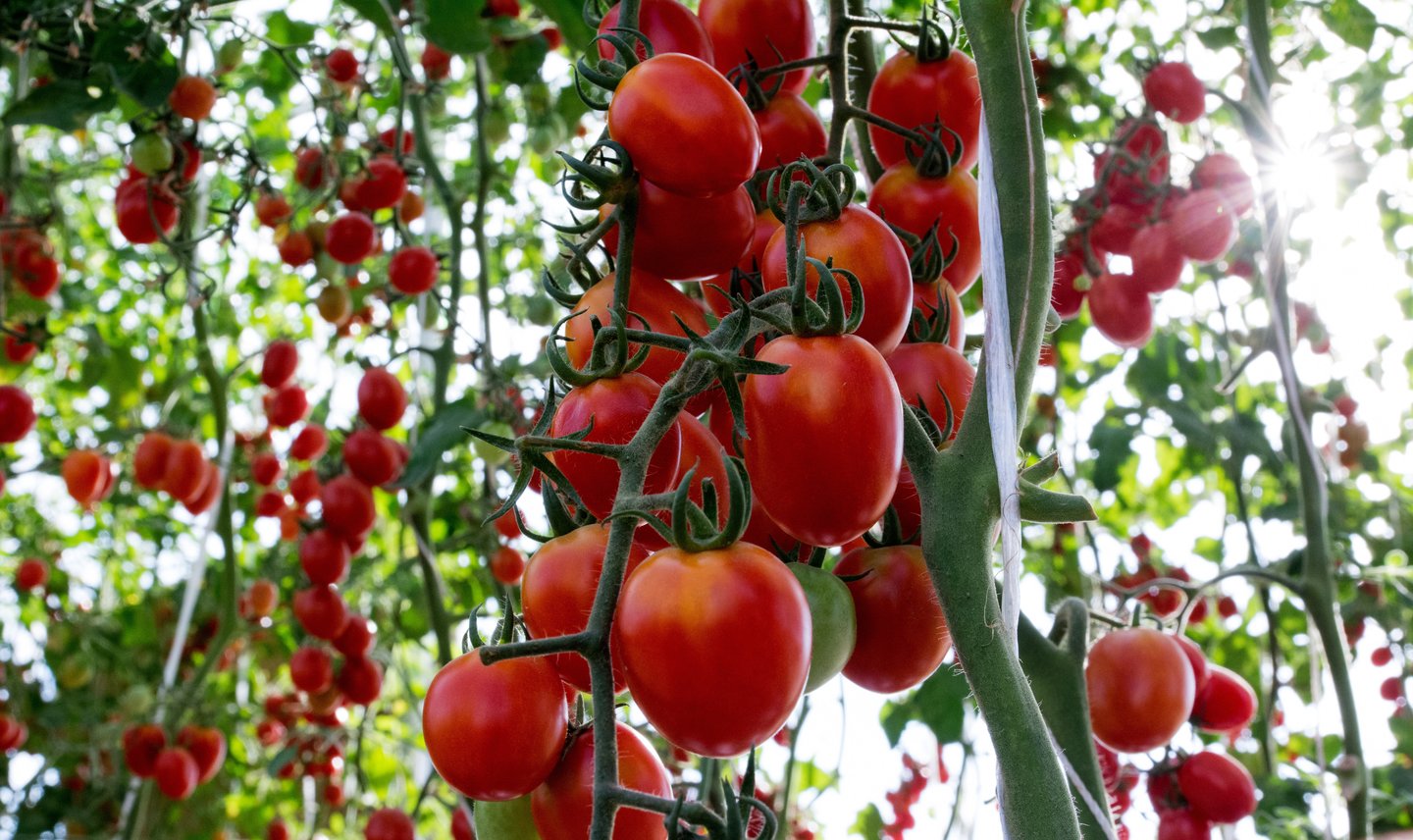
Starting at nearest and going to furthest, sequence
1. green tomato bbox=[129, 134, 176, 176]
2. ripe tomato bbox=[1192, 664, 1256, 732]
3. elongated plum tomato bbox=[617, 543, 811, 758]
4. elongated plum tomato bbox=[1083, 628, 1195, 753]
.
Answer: elongated plum tomato bbox=[617, 543, 811, 758]
elongated plum tomato bbox=[1083, 628, 1195, 753]
ripe tomato bbox=[1192, 664, 1256, 732]
green tomato bbox=[129, 134, 176, 176]

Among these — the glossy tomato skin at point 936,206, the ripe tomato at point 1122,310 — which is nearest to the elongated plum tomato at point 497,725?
the glossy tomato skin at point 936,206

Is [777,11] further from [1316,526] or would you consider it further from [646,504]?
[1316,526]

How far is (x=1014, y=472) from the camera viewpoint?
484mm

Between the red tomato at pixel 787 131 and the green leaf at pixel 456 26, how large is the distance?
2.62 feet

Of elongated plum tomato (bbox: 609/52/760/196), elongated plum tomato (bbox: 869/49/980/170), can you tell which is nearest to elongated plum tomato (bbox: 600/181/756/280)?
elongated plum tomato (bbox: 609/52/760/196)

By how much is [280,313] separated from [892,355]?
4.14 meters

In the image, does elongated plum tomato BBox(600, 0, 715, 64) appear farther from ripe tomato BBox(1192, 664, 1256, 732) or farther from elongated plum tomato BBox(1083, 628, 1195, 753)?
ripe tomato BBox(1192, 664, 1256, 732)

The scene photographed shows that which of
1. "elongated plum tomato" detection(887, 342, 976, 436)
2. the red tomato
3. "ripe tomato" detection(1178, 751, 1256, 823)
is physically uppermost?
the red tomato

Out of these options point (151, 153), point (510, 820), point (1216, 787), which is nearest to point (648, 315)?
point (510, 820)

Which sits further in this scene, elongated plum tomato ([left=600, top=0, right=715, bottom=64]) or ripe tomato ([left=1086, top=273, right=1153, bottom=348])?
ripe tomato ([left=1086, top=273, right=1153, bottom=348])

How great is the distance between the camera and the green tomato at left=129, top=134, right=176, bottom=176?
170 cm

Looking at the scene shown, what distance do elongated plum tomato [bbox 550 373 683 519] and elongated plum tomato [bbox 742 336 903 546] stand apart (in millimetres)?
42

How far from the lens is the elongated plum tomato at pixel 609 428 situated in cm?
52

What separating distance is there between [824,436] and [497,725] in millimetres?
206
